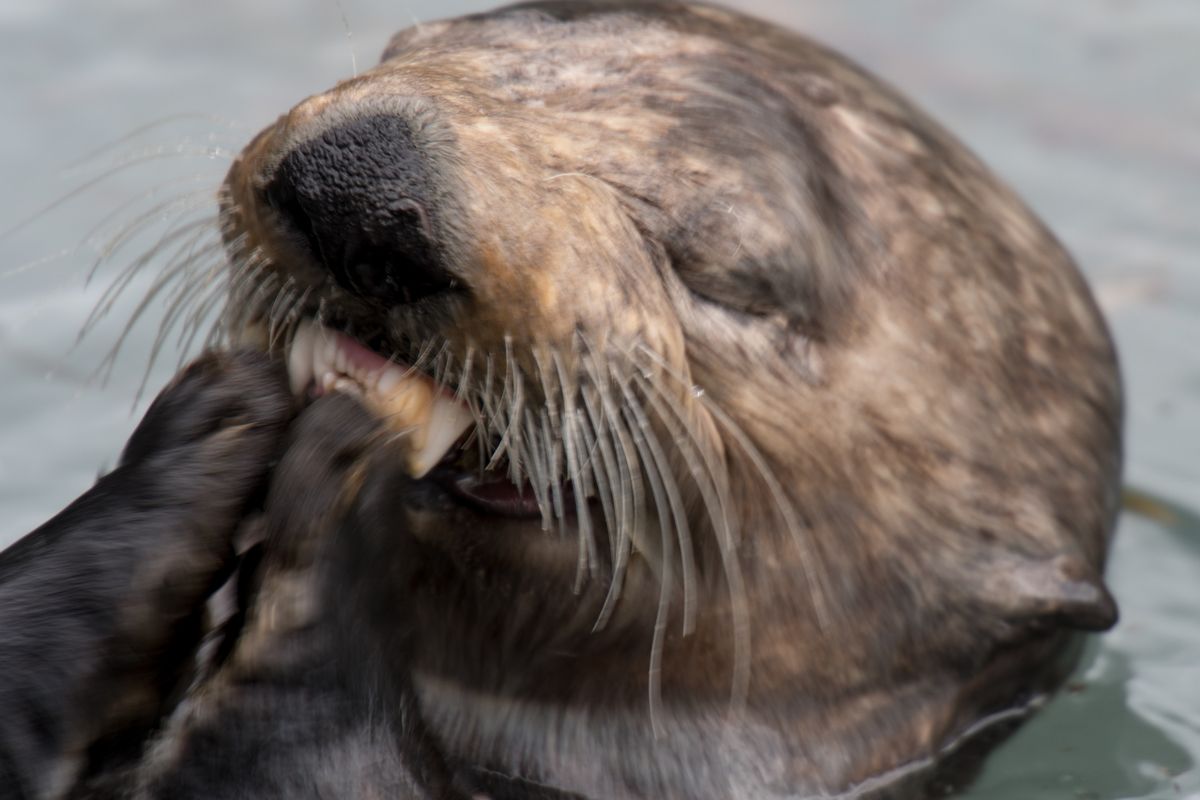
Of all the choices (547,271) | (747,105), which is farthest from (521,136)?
(747,105)

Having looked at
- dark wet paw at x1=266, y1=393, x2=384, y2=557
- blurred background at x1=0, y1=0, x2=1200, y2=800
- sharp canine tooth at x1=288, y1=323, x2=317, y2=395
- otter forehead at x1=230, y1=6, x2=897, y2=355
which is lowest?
blurred background at x1=0, y1=0, x2=1200, y2=800

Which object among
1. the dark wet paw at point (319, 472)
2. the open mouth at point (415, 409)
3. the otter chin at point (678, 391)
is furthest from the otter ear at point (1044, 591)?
the dark wet paw at point (319, 472)

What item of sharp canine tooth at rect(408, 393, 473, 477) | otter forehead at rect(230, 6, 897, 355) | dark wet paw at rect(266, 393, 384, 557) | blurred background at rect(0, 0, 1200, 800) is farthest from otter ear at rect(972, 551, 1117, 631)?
dark wet paw at rect(266, 393, 384, 557)

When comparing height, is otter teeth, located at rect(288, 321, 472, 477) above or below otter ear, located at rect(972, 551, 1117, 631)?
above

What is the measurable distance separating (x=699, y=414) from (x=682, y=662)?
0.49 metres

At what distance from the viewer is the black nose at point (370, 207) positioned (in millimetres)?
3082

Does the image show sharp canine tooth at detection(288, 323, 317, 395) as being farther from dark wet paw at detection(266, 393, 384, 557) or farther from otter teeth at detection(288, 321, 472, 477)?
dark wet paw at detection(266, 393, 384, 557)

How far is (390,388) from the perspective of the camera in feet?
10.8

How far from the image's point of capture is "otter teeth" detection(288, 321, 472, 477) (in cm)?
330

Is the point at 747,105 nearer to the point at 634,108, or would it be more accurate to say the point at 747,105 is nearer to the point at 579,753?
the point at 634,108

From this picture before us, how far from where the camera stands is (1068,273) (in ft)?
14.6

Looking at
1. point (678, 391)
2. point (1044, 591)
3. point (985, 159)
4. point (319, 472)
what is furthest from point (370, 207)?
point (985, 159)

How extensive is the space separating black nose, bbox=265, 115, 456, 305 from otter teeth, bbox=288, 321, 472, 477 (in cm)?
17

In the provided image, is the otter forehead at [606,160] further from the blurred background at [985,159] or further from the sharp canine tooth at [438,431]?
the blurred background at [985,159]
